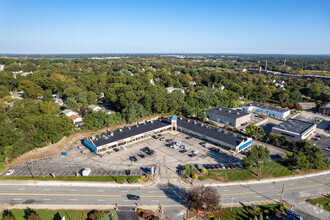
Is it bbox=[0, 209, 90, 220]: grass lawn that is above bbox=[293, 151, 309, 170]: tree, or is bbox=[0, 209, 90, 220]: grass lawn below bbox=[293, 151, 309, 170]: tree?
below

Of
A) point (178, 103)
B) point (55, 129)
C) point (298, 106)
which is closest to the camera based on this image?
point (55, 129)

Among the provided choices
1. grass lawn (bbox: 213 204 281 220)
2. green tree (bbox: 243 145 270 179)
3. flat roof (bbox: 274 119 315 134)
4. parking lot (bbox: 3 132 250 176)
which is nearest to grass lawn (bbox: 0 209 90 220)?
parking lot (bbox: 3 132 250 176)

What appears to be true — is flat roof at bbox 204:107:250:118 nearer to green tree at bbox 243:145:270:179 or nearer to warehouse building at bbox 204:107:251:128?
warehouse building at bbox 204:107:251:128

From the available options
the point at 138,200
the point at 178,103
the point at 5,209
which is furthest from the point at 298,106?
the point at 5,209

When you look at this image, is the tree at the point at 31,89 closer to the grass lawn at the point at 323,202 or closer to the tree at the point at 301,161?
the tree at the point at 301,161

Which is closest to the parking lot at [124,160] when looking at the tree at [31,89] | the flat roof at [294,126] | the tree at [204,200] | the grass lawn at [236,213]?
the grass lawn at [236,213]

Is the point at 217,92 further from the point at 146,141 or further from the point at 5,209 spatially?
the point at 5,209

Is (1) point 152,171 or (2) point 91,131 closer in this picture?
(1) point 152,171
